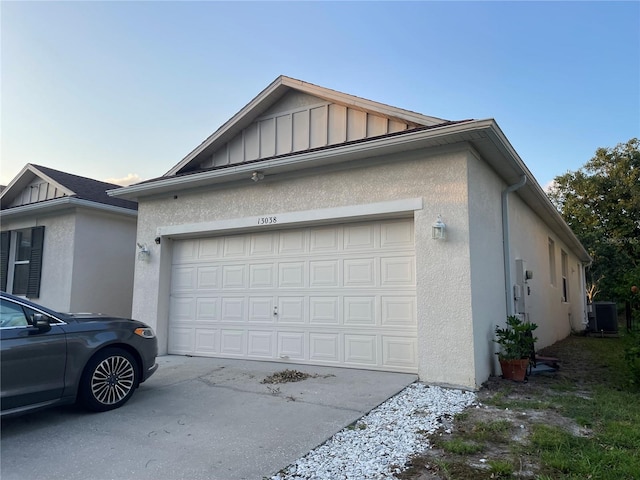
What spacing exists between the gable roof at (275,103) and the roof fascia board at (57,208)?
9.40 feet

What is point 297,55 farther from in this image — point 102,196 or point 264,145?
point 102,196

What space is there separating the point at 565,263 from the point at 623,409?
12651mm

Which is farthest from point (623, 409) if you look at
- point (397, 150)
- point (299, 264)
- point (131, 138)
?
point (131, 138)

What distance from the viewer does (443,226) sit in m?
5.82

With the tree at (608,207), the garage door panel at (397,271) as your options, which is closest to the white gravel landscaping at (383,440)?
the garage door panel at (397,271)

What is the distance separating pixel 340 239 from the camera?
700cm

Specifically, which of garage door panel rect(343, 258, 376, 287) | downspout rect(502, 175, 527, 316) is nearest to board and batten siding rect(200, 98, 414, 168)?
garage door panel rect(343, 258, 376, 287)

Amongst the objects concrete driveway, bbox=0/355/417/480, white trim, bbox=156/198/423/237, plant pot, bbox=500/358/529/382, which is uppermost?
white trim, bbox=156/198/423/237

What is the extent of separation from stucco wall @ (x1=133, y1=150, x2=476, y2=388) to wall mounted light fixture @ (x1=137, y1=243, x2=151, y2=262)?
2.30 metres

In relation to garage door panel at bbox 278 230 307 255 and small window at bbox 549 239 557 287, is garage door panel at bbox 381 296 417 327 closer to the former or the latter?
garage door panel at bbox 278 230 307 255

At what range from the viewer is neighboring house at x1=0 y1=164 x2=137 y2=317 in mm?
10219

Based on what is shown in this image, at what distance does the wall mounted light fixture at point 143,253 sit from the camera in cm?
866

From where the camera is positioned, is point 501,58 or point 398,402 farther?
point 501,58

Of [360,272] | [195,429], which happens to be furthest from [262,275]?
[195,429]
